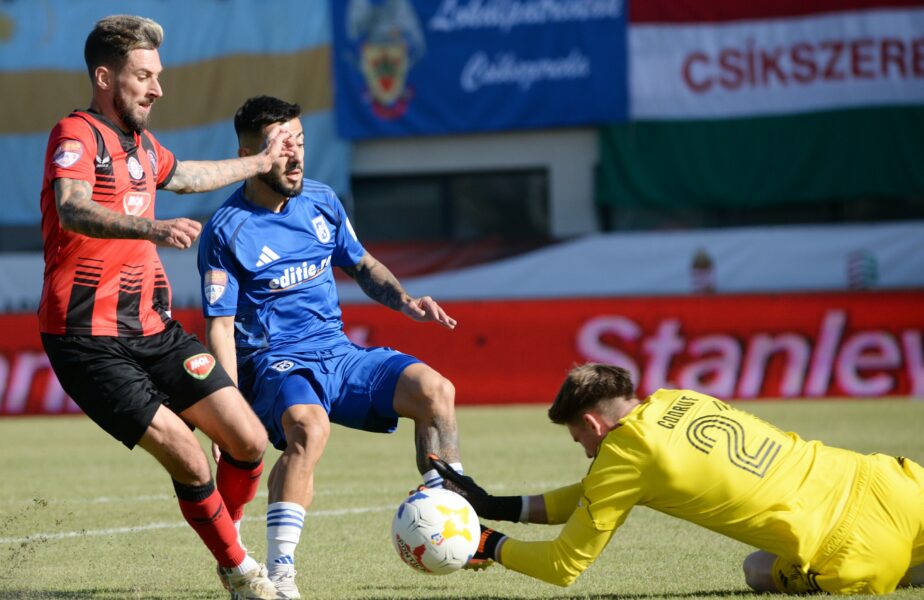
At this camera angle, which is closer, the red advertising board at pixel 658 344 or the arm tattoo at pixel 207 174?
the arm tattoo at pixel 207 174

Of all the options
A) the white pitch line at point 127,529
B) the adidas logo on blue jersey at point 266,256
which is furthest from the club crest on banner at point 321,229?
the white pitch line at point 127,529

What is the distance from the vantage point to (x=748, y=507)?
5.25 metres

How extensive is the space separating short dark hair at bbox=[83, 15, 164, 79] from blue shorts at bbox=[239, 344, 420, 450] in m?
1.65

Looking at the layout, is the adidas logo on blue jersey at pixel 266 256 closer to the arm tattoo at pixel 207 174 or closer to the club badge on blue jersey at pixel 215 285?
the club badge on blue jersey at pixel 215 285

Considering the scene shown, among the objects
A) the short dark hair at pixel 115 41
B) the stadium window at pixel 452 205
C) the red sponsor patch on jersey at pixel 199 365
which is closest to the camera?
the short dark hair at pixel 115 41

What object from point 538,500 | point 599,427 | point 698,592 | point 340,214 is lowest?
point 698,592

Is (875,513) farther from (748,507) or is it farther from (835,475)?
(748,507)

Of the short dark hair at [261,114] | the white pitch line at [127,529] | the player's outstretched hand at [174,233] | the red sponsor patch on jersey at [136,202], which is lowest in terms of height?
the white pitch line at [127,529]

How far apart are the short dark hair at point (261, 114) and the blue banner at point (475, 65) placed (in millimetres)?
16337

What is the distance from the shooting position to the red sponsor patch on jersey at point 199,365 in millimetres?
5617

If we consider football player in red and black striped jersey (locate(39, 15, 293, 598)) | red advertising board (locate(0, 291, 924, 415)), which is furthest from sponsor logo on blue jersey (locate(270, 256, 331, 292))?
red advertising board (locate(0, 291, 924, 415))

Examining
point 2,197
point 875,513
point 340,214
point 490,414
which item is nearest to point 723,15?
point 490,414

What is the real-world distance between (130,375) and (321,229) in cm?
160

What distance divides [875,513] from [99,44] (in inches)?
147
